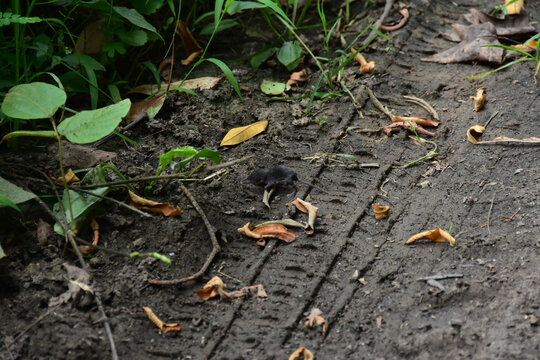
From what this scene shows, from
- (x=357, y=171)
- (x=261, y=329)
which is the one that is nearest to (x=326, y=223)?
(x=357, y=171)

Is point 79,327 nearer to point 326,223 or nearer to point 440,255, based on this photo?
point 326,223

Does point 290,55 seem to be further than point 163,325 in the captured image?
Yes

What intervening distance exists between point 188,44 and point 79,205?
3.98 feet

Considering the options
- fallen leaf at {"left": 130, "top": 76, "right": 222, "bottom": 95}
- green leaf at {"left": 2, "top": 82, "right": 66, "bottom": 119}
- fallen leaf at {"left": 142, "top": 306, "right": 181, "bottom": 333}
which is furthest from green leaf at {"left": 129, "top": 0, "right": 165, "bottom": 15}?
fallen leaf at {"left": 142, "top": 306, "right": 181, "bottom": 333}

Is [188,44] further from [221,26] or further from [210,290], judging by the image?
[210,290]

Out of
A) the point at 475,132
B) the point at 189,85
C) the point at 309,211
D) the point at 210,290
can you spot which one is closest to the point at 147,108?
the point at 189,85

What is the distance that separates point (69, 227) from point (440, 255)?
47.0 inches

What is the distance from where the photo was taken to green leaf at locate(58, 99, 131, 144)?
1.74 m

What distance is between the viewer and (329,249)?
1.89m

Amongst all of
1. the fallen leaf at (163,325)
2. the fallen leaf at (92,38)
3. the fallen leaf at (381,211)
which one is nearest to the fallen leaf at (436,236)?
the fallen leaf at (381,211)

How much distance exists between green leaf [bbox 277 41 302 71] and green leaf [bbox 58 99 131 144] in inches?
42.5

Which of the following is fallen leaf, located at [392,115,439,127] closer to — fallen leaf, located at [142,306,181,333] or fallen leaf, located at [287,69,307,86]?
fallen leaf, located at [287,69,307,86]

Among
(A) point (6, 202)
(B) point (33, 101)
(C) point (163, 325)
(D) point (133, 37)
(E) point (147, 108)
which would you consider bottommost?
(C) point (163, 325)

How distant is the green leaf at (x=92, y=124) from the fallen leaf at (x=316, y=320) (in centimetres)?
82
